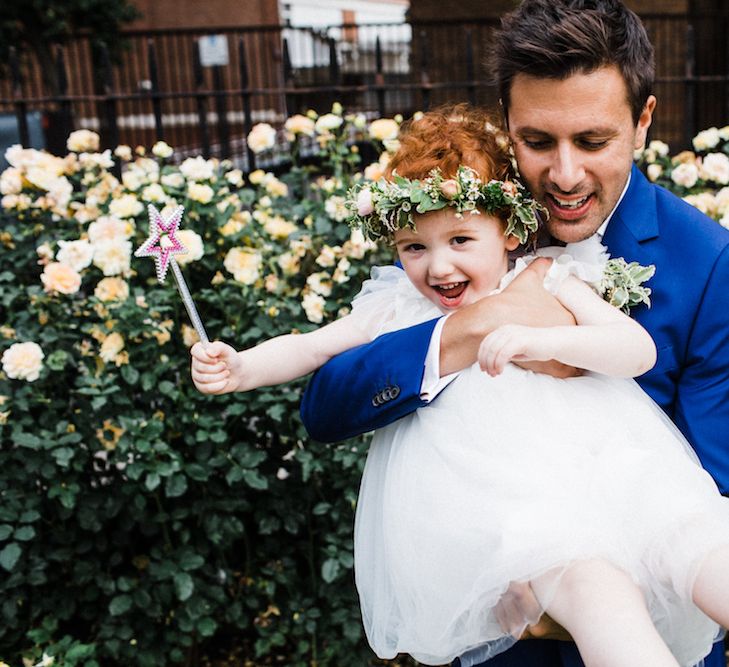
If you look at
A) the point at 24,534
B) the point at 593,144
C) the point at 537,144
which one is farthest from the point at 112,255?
the point at 593,144

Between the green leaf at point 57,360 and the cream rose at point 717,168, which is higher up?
the cream rose at point 717,168

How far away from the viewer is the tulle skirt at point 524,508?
1.55 m

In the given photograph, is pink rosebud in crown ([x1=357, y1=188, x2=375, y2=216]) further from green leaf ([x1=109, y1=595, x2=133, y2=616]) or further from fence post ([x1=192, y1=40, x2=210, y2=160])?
fence post ([x1=192, y1=40, x2=210, y2=160])

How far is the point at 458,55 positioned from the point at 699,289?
36.6 feet

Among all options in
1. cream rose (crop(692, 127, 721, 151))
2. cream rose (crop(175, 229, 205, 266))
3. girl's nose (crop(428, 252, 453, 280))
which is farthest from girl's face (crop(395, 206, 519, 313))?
cream rose (crop(692, 127, 721, 151))

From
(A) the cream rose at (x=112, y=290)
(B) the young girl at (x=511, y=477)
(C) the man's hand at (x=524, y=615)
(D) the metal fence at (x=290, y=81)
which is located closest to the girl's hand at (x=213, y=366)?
(B) the young girl at (x=511, y=477)

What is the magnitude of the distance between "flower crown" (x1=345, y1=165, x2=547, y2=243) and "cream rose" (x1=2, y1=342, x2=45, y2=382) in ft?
4.49

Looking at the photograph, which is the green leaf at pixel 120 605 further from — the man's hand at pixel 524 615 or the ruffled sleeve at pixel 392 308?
the man's hand at pixel 524 615

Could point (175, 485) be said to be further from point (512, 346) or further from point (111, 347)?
point (512, 346)

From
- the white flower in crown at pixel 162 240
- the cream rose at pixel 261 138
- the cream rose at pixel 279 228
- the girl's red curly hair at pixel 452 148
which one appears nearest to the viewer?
the white flower in crown at pixel 162 240

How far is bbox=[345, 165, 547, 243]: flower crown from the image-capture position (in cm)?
185

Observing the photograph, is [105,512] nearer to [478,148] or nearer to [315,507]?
[315,507]

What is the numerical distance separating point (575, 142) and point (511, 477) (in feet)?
2.34

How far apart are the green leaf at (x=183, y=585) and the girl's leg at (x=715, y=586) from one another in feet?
6.27
